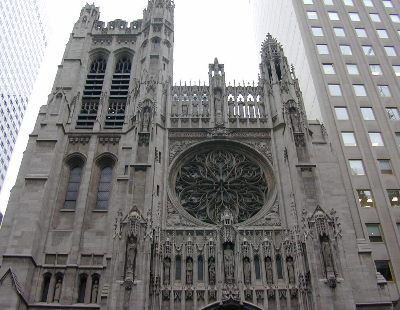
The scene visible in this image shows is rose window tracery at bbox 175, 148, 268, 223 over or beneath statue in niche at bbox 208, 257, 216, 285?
over

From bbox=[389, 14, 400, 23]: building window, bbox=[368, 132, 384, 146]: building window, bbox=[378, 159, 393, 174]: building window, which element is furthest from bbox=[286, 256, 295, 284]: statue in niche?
bbox=[389, 14, 400, 23]: building window

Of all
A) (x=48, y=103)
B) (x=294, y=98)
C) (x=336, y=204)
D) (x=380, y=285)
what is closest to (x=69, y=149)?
(x=48, y=103)

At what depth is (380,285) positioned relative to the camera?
2500 centimetres

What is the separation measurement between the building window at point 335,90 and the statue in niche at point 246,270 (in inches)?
711

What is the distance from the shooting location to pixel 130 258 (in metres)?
23.3

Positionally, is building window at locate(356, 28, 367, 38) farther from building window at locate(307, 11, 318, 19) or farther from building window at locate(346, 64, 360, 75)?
building window at locate(346, 64, 360, 75)

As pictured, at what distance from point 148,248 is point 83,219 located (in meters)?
6.23

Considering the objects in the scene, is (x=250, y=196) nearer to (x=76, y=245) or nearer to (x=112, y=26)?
(x=76, y=245)

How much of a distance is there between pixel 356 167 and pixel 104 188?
16.6 metres

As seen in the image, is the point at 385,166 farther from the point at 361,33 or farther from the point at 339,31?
the point at 339,31

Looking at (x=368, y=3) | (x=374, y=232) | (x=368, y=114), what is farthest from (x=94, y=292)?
(x=368, y=3)

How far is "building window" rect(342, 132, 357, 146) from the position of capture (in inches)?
1395

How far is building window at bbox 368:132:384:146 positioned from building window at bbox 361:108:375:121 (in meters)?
1.39

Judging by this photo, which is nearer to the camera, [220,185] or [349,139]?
[220,185]
